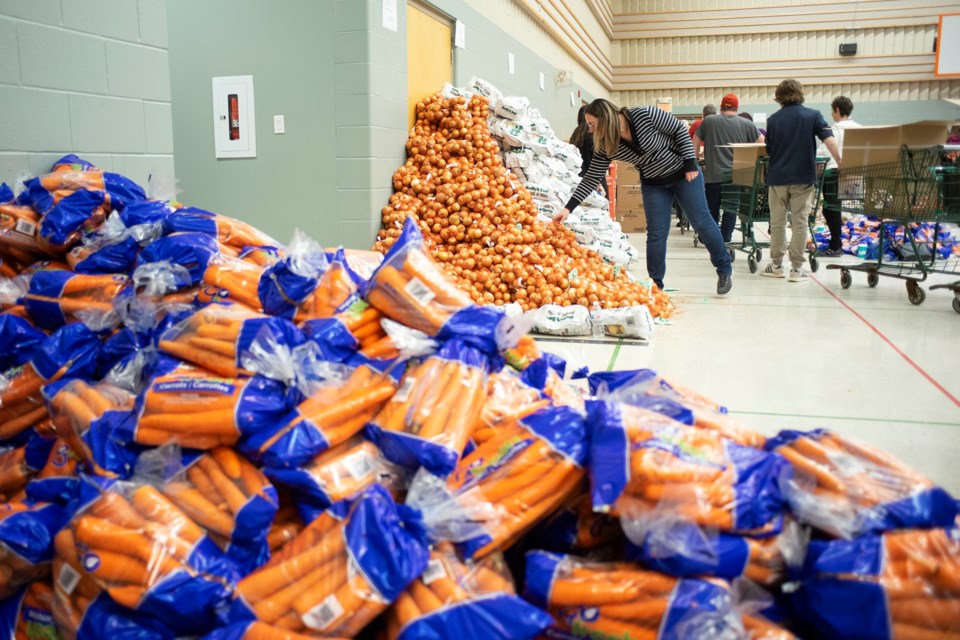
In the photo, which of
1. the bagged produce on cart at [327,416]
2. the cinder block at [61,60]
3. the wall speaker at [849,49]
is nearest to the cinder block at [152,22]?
the cinder block at [61,60]

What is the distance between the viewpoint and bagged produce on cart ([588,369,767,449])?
1757 millimetres

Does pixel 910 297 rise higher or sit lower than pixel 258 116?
lower

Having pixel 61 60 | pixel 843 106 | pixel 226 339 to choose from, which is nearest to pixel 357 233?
pixel 61 60

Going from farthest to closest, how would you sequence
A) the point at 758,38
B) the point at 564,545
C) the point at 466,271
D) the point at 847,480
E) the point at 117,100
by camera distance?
the point at 758,38
the point at 466,271
the point at 117,100
the point at 564,545
the point at 847,480

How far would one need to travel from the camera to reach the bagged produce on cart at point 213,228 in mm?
2617

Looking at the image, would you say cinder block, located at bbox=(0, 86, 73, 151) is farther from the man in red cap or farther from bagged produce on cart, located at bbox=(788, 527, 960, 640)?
the man in red cap

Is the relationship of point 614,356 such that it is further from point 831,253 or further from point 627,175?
point 627,175

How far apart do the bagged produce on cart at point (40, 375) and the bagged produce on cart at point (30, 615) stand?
0.67m

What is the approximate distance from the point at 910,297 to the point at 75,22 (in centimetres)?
604

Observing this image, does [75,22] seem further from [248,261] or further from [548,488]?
[548,488]

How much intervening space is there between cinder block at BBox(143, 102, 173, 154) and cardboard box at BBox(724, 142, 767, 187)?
645 centimetres

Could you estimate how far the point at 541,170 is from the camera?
21.7 feet

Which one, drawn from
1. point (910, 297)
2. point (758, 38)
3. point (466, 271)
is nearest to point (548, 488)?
point (466, 271)

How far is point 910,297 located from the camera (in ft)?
19.9
